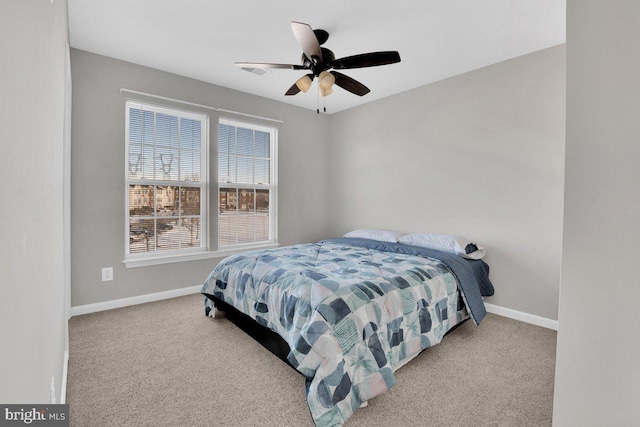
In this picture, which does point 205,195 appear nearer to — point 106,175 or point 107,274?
point 106,175

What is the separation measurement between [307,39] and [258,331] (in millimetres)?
2213

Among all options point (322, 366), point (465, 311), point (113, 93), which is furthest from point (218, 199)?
point (465, 311)

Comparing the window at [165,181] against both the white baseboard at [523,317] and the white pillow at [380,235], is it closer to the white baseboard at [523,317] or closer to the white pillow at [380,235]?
the white pillow at [380,235]

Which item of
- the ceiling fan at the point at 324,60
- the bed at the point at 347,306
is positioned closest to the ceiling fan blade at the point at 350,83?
the ceiling fan at the point at 324,60

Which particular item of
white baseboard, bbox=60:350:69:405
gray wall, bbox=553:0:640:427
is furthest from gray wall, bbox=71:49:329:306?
gray wall, bbox=553:0:640:427

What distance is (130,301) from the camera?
317cm

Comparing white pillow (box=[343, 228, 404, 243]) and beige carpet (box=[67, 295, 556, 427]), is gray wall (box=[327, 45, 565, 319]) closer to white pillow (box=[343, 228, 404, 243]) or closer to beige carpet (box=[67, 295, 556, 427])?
white pillow (box=[343, 228, 404, 243])

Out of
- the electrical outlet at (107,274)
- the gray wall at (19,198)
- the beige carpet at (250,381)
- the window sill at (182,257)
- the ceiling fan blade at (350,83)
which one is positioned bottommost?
the beige carpet at (250,381)

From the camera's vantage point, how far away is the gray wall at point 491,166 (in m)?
2.78

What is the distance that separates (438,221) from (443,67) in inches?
70.3

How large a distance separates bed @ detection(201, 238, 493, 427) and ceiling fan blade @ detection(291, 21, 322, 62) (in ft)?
5.47

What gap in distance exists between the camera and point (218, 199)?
3820 mm

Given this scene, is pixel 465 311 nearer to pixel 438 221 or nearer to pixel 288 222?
pixel 438 221

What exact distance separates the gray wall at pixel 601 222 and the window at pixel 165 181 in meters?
3.62
